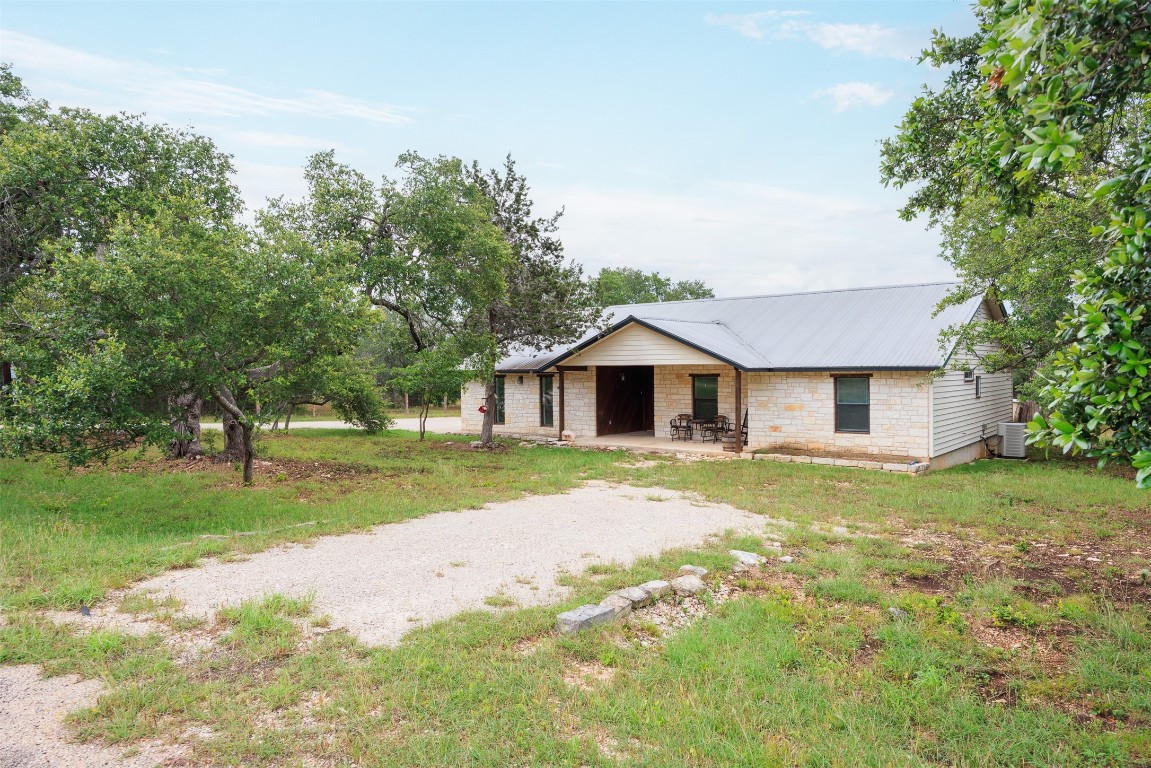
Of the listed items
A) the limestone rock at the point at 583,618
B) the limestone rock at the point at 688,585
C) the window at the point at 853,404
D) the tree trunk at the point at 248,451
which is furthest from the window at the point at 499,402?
the limestone rock at the point at 583,618

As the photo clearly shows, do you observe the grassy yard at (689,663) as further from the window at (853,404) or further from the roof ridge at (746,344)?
the roof ridge at (746,344)

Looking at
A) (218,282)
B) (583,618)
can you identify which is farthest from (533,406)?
(583,618)

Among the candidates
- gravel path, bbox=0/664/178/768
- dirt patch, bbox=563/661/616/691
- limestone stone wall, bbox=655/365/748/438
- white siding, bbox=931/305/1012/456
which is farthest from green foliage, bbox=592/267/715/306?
gravel path, bbox=0/664/178/768

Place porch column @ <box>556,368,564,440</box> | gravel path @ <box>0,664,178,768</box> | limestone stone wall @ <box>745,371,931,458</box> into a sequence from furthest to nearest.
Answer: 1. porch column @ <box>556,368,564,440</box>
2. limestone stone wall @ <box>745,371,931,458</box>
3. gravel path @ <box>0,664,178,768</box>

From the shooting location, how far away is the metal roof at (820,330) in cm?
1488

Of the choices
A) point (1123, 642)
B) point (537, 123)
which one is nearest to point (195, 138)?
point (537, 123)

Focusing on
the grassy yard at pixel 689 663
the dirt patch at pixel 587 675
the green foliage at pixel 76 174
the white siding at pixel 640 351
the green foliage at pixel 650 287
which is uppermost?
the green foliage at pixel 650 287

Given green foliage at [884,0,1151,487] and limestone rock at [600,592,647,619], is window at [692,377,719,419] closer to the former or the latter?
limestone rock at [600,592,647,619]

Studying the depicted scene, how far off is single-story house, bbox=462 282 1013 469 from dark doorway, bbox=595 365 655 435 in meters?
0.05

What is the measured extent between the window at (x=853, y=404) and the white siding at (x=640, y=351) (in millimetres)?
3111

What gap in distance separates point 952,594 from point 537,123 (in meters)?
15.4

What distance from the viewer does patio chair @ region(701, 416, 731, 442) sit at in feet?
58.4

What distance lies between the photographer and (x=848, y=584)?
6.15 m

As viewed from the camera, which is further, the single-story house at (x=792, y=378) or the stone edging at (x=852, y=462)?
the single-story house at (x=792, y=378)
